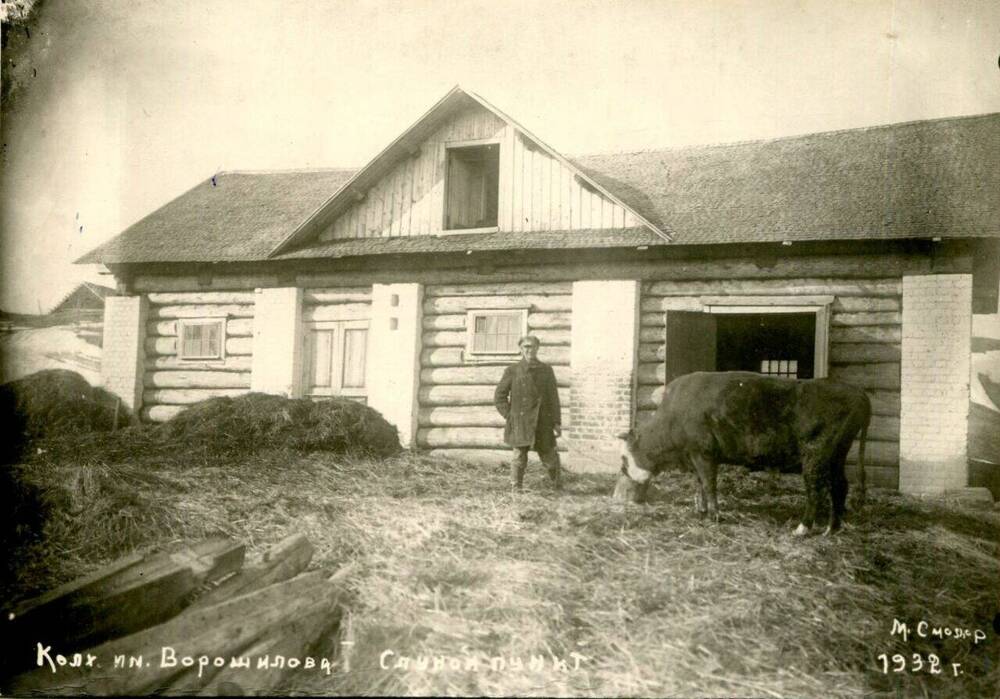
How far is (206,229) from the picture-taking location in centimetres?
1272

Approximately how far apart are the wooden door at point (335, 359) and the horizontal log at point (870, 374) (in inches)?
278

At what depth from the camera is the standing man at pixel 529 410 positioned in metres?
8.24

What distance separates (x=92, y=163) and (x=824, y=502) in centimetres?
745

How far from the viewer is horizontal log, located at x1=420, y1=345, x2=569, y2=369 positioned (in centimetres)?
1046

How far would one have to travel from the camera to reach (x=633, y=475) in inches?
297

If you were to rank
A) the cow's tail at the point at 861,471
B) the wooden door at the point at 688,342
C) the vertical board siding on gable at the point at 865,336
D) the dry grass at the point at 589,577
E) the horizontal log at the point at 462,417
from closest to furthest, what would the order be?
1. the dry grass at the point at 589,577
2. the cow's tail at the point at 861,471
3. the vertical board siding on gable at the point at 865,336
4. the wooden door at the point at 688,342
5. the horizontal log at the point at 462,417

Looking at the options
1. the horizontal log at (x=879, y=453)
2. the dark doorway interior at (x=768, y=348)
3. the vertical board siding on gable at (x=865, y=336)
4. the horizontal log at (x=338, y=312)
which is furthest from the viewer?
the dark doorway interior at (x=768, y=348)

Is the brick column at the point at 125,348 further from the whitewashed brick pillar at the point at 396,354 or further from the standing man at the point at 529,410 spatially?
the standing man at the point at 529,410

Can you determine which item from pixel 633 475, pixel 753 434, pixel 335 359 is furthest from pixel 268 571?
pixel 335 359

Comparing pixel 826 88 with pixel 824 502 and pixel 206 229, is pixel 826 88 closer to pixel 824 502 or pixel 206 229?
pixel 824 502

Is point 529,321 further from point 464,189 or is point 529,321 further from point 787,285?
point 787,285

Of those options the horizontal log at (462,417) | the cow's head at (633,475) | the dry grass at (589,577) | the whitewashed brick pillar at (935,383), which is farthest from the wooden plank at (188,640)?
the whitewashed brick pillar at (935,383)

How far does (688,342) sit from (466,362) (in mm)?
3340

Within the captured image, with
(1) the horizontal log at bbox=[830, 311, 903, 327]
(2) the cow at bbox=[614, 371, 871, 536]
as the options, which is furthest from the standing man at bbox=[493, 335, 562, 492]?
(1) the horizontal log at bbox=[830, 311, 903, 327]
